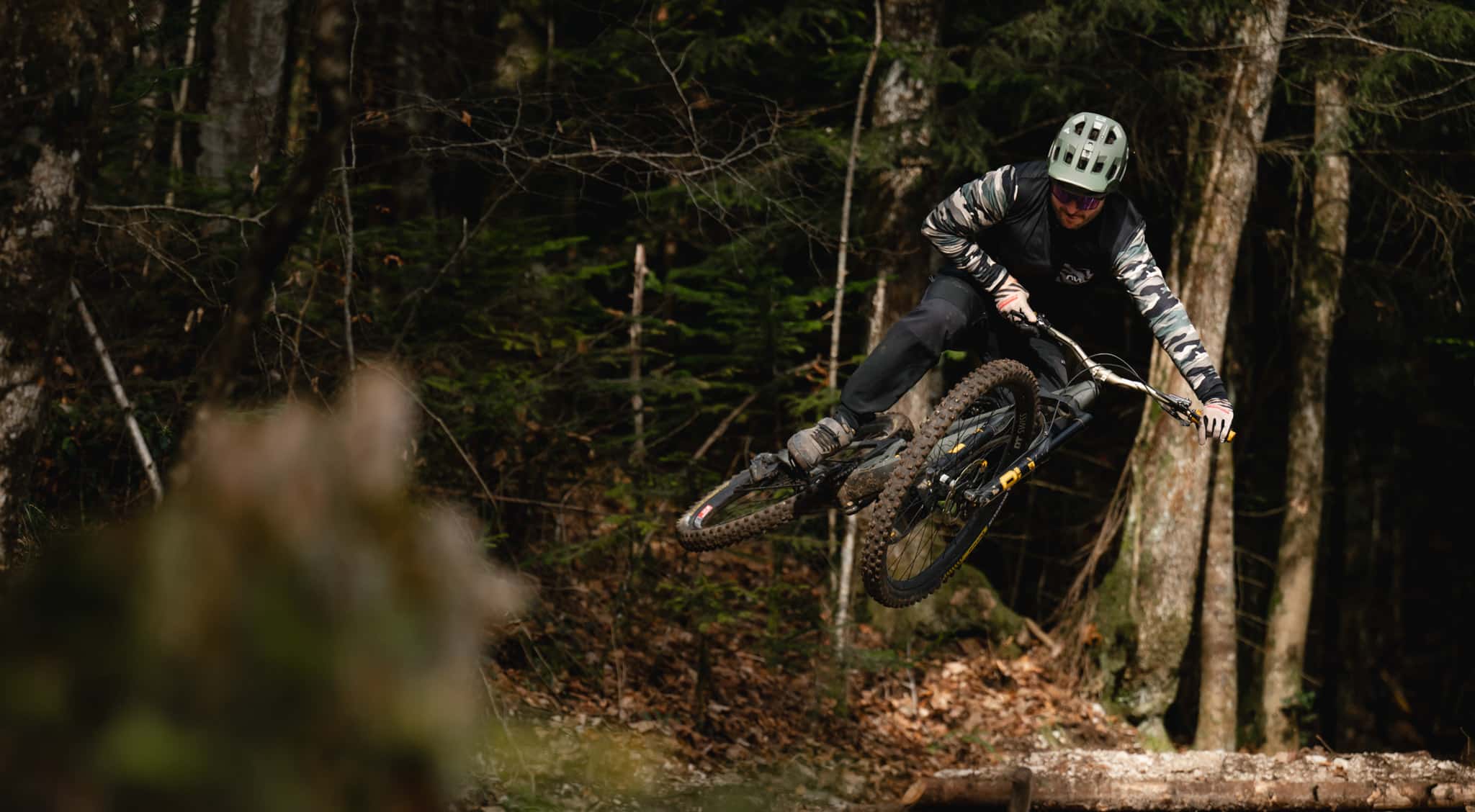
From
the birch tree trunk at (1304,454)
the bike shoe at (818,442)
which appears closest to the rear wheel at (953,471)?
the bike shoe at (818,442)

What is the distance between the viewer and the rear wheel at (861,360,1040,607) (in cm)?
529

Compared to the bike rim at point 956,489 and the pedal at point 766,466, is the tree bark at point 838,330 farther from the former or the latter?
the pedal at point 766,466

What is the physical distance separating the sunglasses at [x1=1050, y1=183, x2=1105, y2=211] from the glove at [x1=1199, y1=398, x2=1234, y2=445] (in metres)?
1.04

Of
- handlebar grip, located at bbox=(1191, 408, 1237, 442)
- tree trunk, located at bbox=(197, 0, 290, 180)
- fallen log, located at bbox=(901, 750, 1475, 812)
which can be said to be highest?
tree trunk, located at bbox=(197, 0, 290, 180)

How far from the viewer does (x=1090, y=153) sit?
5277mm

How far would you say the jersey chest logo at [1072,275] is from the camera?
5879 millimetres

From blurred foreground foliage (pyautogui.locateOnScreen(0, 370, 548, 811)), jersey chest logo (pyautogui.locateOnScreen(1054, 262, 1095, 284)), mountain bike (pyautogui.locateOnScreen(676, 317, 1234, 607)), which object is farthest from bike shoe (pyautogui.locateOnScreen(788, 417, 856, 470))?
blurred foreground foliage (pyautogui.locateOnScreen(0, 370, 548, 811))

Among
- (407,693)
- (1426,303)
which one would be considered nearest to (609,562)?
(1426,303)

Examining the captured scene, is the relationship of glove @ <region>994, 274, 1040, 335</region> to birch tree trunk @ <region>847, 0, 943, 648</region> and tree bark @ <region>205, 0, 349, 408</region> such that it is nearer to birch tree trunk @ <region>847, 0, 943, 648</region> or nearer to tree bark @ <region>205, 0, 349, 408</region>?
tree bark @ <region>205, 0, 349, 408</region>

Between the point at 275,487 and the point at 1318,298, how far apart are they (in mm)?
12625

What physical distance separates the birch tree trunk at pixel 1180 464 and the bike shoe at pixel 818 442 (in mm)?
6129

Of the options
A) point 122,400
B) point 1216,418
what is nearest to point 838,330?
point 1216,418

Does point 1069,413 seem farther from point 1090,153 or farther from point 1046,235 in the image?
point 1090,153

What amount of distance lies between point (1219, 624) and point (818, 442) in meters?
7.60
